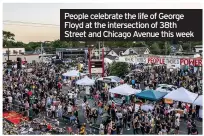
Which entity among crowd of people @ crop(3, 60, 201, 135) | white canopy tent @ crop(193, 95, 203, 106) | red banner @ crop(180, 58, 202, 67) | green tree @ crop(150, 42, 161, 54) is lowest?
crowd of people @ crop(3, 60, 201, 135)

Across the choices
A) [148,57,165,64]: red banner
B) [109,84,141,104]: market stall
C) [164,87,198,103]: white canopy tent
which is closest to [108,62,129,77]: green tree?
[148,57,165,64]: red banner

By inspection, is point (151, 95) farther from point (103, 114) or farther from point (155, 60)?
point (155, 60)

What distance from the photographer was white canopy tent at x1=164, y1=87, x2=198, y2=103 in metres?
17.5

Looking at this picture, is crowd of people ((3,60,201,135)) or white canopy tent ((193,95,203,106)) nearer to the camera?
crowd of people ((3,60,201,135))

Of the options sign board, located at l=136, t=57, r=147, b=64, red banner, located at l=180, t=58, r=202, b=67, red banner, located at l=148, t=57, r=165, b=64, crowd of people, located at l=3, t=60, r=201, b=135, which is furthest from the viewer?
sign board, located at l=136, t=57, r=147, b=64

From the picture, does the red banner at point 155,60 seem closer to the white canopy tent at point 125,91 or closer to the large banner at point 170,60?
the large banner at point 170,60

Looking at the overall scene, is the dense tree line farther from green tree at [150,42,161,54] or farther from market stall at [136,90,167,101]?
market stall at [136,90,167,101]

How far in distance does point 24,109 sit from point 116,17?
9826 mm

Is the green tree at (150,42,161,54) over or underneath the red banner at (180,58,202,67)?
over

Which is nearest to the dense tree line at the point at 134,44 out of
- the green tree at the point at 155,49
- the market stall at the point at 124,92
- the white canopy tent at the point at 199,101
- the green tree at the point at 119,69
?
the green tree at the point at 155,49

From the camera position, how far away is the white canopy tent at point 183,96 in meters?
17.5

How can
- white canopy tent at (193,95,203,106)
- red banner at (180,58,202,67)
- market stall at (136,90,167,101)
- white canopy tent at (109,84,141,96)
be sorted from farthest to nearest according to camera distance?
red banner at (180,58,202,67) → white canopy tent at (109,84,141,96) → market stall at (136,90,167,101) → white canopy tent at (193,95,203,106)

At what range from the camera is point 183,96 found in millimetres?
17906

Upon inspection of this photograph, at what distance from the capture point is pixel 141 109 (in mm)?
17391
